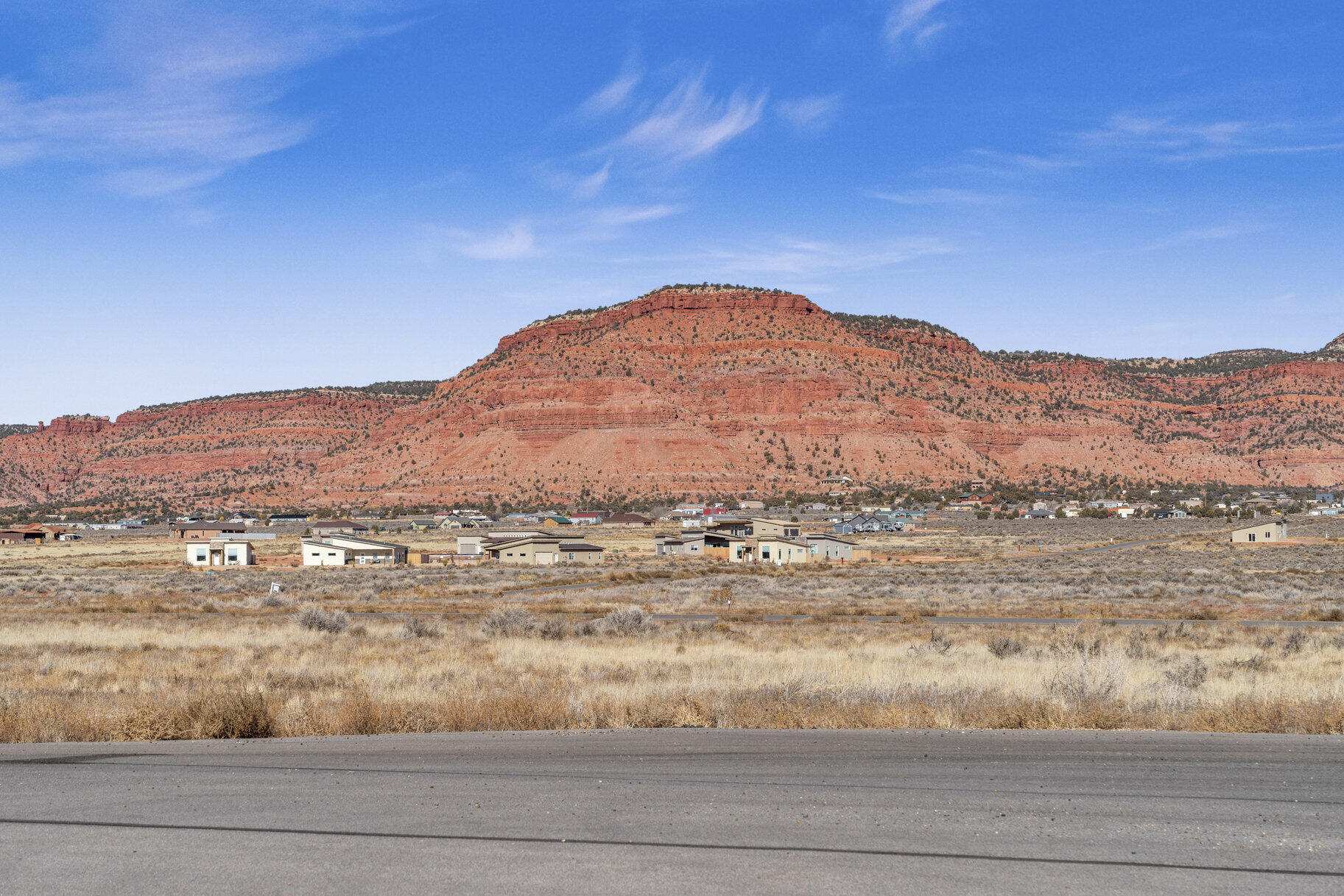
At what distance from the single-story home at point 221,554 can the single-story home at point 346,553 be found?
152 inches

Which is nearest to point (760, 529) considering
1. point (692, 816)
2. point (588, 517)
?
point (588, 517)

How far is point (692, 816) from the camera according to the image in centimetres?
722

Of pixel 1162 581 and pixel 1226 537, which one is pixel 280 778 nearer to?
pixel 1162 581

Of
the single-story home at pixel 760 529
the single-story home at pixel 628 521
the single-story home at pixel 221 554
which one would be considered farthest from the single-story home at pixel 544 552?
Result: the single-story home at pixel 628 521

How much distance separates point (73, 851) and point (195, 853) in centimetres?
83

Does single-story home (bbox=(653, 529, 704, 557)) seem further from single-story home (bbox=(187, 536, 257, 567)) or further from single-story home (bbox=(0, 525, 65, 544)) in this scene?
single-story home (bbox=(0, 525, 65, 544))

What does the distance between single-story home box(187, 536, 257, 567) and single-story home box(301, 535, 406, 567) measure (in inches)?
152

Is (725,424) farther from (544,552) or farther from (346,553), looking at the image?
(346,553)

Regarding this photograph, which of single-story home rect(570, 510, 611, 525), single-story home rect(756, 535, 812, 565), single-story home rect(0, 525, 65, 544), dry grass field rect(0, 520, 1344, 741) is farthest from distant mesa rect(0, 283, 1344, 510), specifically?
dry grass field rect(0, 520, 1344, 741)

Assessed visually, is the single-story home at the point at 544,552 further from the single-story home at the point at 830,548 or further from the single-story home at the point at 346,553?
the single-story home at the point at 830,548

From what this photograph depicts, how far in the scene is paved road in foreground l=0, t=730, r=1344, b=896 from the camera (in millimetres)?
5934

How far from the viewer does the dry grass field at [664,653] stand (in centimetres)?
1186

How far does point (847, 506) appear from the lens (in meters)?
123

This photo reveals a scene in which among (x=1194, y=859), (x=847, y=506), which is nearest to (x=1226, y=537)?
(x=847, y=506)
